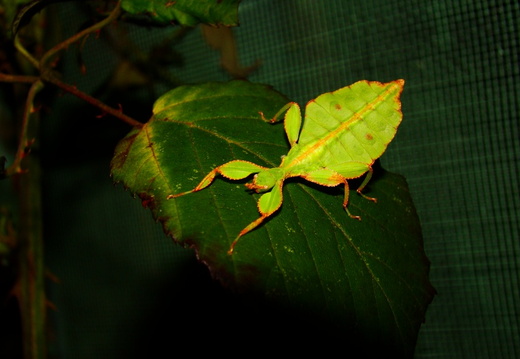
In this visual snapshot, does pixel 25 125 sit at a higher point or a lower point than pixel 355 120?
higher

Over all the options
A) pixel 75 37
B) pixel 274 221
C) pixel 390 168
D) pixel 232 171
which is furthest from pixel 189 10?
pixel 390 168

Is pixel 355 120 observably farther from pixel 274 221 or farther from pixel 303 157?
pixel 274 221

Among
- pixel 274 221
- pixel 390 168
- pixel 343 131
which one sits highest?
pixel 343 131

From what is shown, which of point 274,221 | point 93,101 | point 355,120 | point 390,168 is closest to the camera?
point 274,221

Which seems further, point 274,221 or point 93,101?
point 93,101

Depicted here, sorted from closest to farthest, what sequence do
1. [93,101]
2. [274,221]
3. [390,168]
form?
[274,221], [93,101], [390,168]

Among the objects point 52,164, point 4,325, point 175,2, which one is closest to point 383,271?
point 175,2
